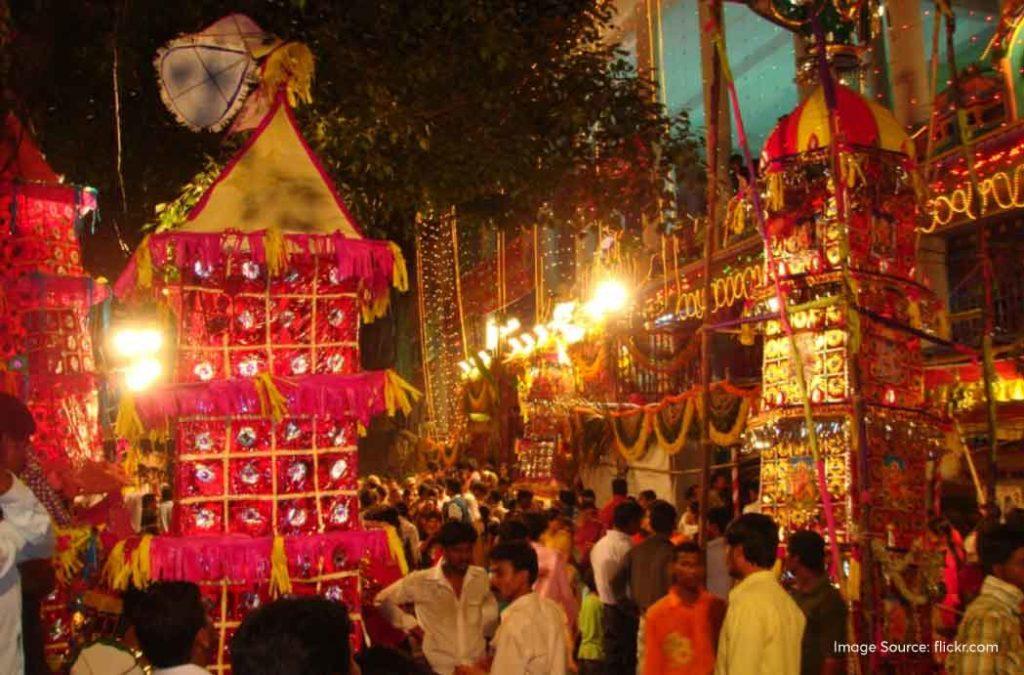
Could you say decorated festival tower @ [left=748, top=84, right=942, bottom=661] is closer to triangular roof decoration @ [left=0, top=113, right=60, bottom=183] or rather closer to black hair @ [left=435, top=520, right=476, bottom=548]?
black hair @ [left=435, top=520, right=476, bottom=548]

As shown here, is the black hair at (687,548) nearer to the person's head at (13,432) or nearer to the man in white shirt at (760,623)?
the man in white shirt at (760,623)

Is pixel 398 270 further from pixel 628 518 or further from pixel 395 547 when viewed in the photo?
pixel 628 518

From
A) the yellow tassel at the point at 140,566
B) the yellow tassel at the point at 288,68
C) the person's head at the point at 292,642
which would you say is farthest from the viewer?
the yellow tassel at the point at 288,68

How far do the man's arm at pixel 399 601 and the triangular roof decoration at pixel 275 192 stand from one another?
2060 mm

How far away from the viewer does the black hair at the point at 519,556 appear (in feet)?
19.3

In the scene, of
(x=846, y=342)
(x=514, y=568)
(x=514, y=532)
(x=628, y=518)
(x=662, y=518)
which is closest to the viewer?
(x=514, y=568)

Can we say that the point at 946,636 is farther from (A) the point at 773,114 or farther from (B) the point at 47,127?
(A) the point at 773,114

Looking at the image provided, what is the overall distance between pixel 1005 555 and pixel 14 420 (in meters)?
4.09

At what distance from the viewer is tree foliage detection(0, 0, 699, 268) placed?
10156 millimetres

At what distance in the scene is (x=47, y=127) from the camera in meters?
10.9

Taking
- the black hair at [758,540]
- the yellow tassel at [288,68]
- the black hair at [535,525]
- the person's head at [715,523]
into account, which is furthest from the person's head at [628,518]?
the yellow tassel at [288,68]

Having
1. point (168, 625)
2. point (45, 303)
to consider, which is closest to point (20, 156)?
point (45, 303)

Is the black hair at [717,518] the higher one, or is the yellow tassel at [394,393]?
the yellow tassel at [394,393]

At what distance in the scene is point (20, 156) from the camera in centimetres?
720
